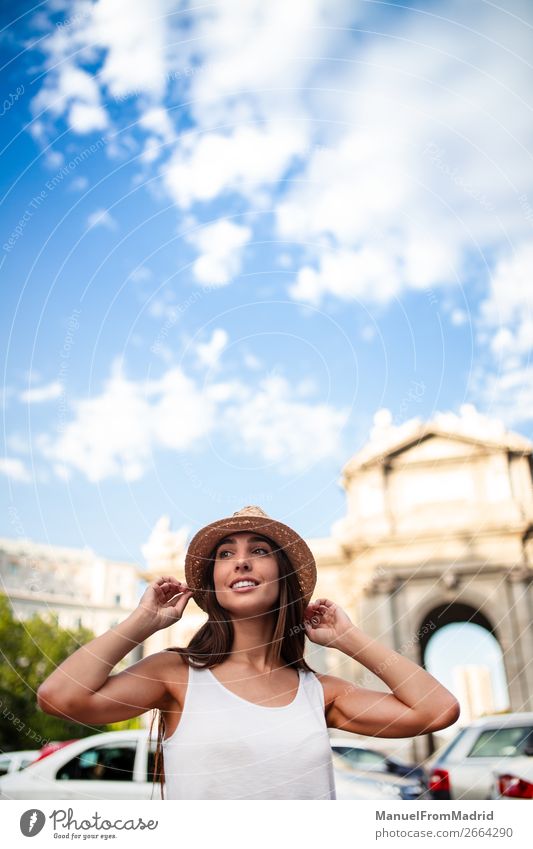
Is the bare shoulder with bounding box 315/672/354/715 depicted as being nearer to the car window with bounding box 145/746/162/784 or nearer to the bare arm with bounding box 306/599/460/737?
the bare arm with bounding box 306/599/460/737

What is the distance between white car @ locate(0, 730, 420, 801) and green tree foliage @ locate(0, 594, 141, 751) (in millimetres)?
6931

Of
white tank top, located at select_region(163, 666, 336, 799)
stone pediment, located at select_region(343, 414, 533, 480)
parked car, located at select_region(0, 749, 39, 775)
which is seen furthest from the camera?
stone pediment, located at select_region(343, 414, 533, 480)

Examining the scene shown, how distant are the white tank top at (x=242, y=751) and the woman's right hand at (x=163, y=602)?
218mm

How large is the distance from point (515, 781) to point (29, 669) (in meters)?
13.1

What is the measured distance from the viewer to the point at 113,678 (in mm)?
2238

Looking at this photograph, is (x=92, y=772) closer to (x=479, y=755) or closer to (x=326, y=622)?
(x=479, y=755)

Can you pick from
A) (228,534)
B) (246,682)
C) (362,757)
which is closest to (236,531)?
(228,534)

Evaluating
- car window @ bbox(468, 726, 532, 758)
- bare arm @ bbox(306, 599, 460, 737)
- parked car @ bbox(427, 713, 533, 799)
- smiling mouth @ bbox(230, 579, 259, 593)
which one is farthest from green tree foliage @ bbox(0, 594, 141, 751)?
bare arm @ bbox(306, 599, 460, 737)

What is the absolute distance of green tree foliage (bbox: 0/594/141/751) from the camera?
15555 millimetres

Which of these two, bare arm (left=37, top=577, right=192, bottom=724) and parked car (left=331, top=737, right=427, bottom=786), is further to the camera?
parked car (left=331, top=737, right=427, bottom=786)

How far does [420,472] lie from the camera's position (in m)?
16.0
